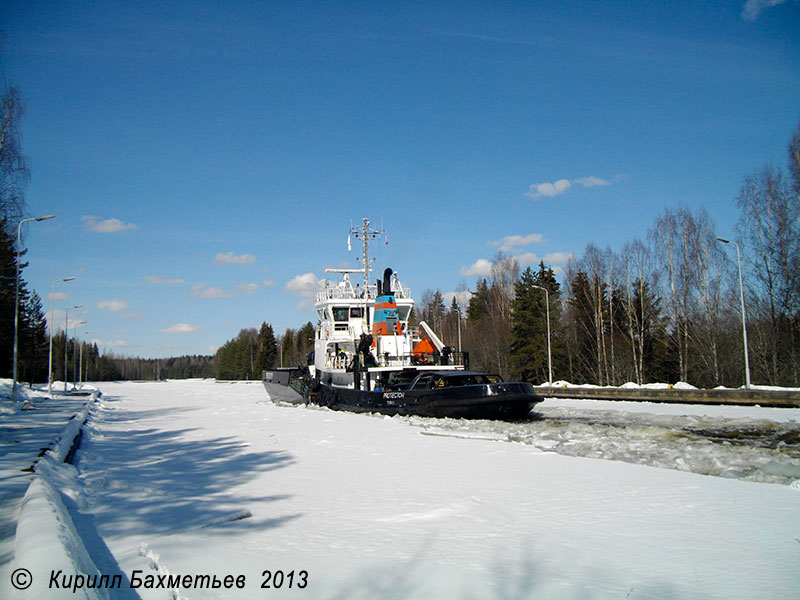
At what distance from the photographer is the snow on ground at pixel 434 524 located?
165 inches

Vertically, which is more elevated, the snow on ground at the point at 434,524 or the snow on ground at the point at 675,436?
the snow on ground at the point at 434,524

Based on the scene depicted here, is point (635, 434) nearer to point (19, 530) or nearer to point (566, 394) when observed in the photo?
point (19, 530)

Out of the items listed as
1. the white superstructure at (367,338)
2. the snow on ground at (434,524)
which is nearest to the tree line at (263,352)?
the white superstructure at (367,338)

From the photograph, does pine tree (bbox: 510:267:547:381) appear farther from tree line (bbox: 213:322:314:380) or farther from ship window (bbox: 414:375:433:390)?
tree line (bbox: 213:322:314:380)

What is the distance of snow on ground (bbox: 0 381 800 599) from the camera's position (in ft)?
13.7

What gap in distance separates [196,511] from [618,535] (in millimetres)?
4558

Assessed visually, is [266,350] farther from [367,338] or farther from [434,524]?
[434,524]

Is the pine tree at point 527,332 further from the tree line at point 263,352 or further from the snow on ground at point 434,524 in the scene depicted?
the tree line at point 263,352

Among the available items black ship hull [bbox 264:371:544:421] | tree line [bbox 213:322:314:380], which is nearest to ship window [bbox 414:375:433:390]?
black ship hull [bbox 264:371:544:421]

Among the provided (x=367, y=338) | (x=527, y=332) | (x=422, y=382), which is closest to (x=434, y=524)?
(x=422, y=382)

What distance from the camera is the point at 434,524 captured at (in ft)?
19.0

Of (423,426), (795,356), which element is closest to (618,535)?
(423,426)

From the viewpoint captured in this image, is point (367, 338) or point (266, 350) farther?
point (266, 350)

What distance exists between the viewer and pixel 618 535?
208 inches
